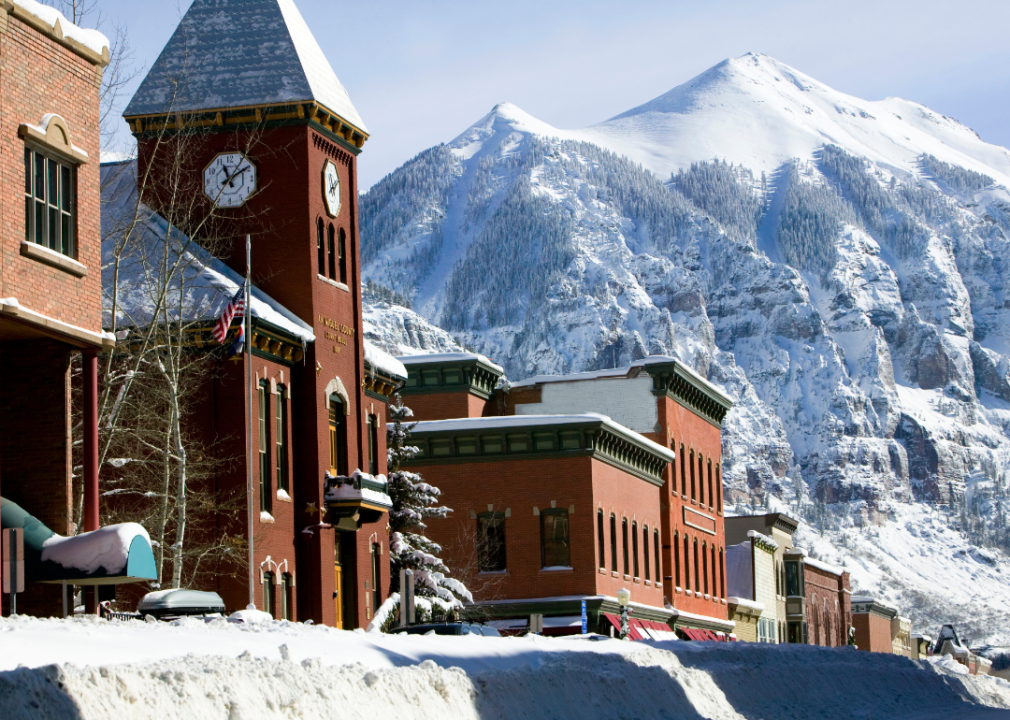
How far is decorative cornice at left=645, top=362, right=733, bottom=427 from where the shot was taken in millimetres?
64750

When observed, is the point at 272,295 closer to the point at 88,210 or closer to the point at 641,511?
the point at 88,210

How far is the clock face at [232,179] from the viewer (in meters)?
42.0

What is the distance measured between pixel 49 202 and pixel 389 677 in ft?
35.9

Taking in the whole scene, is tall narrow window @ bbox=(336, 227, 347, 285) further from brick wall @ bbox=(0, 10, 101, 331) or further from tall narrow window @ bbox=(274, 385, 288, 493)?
brick wall @ bbox=(0, 10, 101, 331)

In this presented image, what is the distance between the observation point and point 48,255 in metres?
24.3

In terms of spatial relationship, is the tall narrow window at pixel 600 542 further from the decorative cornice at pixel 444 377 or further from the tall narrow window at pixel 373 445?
the tall narrow window at pixel 373 445

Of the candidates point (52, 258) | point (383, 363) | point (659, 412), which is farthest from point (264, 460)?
point (659, 412)

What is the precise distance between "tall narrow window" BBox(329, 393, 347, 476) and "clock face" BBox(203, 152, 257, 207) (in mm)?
5741

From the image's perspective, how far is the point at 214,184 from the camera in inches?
1667

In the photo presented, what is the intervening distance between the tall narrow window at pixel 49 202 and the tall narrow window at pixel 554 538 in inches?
1238

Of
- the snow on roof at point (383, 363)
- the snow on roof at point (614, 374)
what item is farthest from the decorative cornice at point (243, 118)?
the snow on roof at point (614, 374)

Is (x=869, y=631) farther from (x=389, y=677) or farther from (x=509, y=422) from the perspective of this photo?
(x=389, y=677)

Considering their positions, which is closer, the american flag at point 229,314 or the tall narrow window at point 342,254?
the american flag at point 229,314

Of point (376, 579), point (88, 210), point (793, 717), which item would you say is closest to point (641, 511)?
point (376, 579)
